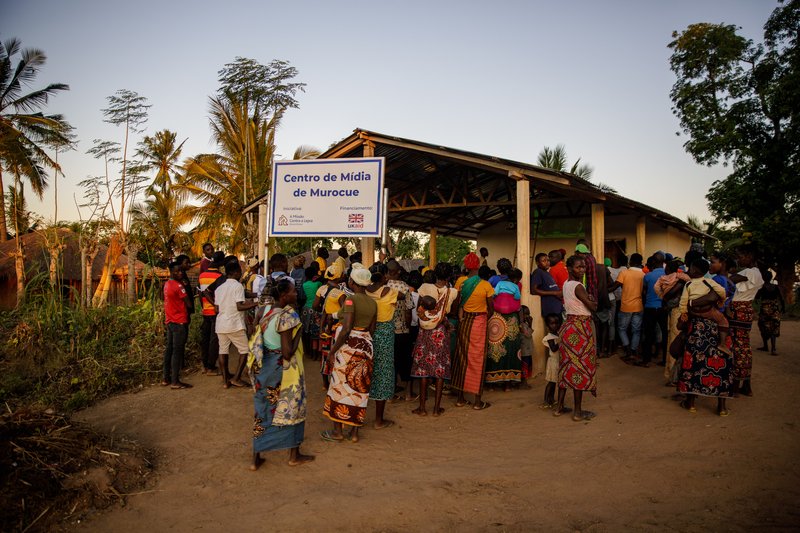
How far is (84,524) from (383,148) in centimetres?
773

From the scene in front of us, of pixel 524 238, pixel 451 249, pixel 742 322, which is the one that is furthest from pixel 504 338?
pixel 451 249

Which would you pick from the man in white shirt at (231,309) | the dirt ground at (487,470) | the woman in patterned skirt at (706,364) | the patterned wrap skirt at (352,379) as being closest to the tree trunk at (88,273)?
the dirt ground at (487,470)

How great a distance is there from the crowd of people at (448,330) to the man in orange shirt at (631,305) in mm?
20

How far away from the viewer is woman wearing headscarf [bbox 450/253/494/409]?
242 inches

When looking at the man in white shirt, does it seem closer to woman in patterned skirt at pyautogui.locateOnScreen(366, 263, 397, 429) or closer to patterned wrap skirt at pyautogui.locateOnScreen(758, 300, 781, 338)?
woman in patterned skirt at pyautogui.locateOnScreen(366, 263, 397, 429)

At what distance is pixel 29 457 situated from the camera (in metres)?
3.80

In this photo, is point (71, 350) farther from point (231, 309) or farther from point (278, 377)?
point (278, 377)

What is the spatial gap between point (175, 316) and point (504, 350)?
446 centimetres

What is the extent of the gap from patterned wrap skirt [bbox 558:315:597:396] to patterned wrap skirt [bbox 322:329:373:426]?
7.23 feet

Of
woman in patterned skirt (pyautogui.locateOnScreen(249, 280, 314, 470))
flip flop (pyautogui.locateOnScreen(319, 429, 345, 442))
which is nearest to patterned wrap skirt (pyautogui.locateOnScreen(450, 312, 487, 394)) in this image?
flip flop (pyautogui.locateOnScreen(319, 429, 345, 442))

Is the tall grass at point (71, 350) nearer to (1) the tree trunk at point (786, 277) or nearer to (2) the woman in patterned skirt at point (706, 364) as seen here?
(2) the woman in patterned skirt at point (706, 364)

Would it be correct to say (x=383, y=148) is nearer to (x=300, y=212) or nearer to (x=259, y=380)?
(x=300, y=212)

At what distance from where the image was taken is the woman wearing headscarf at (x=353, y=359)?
4871 mm

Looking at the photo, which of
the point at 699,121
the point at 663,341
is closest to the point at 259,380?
the point at 663,341
